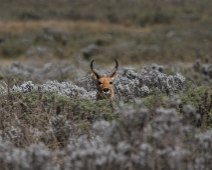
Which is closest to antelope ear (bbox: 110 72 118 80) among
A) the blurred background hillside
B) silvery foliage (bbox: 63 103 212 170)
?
silvery foliage (bbox: 63 103 212 170)

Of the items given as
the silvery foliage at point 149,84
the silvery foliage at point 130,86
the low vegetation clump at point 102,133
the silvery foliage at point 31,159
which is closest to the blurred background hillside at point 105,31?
the silvery foliage at point 130,86

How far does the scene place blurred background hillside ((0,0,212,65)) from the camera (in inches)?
1060

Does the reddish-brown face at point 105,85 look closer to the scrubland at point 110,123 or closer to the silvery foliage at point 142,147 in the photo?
the scrubland at point 110,123

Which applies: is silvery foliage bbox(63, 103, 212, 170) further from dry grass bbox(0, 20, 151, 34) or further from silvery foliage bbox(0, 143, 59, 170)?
dry grass bbox(0, 20, 151, 34)

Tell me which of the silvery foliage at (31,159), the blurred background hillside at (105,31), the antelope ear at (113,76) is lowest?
the silvery foliage at (31,159)

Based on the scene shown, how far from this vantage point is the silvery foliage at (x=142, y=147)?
3.83 metres

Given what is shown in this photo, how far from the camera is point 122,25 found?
142 ft

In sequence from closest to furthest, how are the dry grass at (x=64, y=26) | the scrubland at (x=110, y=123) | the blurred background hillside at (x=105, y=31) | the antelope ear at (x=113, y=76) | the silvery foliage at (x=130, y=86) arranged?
the scrubland at (x=110, y=123) → the silvery foliage at (x=130, y=86) → the antelope ear at (x=113, y=76) → the blurred background hillside at (x=105, y=31) → the dry grass at (x=64, y=26)

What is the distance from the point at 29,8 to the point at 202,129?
46620 mm

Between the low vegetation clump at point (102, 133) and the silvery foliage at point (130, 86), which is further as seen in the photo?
the silvery foliage at point (130, 86)

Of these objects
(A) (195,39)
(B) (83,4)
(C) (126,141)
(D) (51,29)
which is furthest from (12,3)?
(C) (126,141)

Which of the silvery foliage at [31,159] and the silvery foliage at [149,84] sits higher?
the silvery foliage at [149,84]

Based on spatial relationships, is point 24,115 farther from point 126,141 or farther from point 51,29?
point 51,29

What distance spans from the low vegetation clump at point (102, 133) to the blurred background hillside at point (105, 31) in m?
16.4
